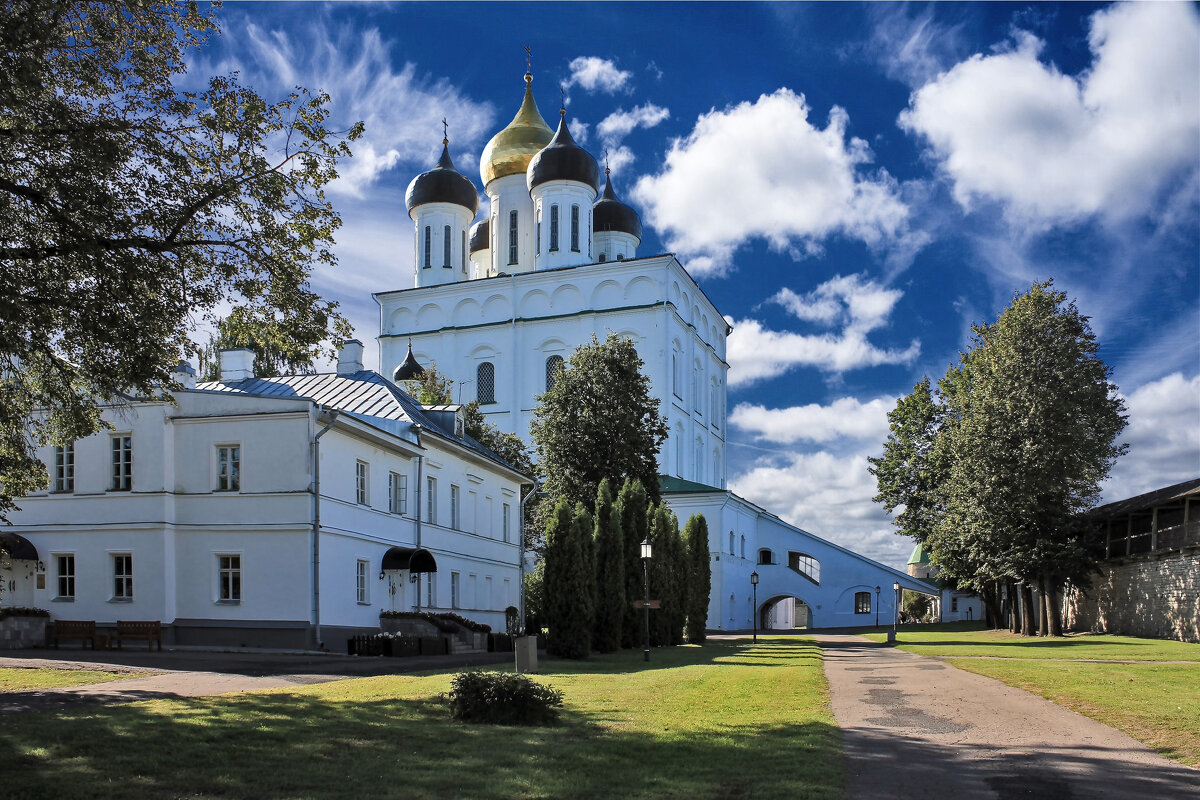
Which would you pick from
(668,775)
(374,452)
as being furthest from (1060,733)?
(374,452)

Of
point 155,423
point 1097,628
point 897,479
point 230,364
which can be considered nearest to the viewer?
point 155,423

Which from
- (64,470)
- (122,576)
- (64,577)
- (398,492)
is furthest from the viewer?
(398,492)

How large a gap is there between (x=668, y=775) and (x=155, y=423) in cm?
2010

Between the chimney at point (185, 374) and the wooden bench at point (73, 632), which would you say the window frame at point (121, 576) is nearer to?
the wooden bench at point (73, 632)

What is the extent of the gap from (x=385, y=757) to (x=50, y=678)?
32.7 ft

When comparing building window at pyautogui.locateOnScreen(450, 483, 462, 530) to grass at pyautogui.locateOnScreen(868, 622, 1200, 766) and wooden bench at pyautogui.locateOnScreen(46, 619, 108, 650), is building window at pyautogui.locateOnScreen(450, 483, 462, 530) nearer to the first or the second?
wooden bench at pyautogui.locateOnScreen(46, 619, 108, 650)

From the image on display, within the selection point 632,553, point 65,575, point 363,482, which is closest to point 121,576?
point 65,575

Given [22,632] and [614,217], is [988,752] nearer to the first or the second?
[22,632]

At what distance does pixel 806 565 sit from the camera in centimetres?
6800

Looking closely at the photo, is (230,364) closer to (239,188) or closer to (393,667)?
(393,667)

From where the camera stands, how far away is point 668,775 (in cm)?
849

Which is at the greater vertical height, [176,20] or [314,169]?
[176,20]

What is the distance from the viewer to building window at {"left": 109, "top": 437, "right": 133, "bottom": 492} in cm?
2519

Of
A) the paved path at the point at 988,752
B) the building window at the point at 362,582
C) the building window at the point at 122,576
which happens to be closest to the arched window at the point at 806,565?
the building window at the point at 362,582
